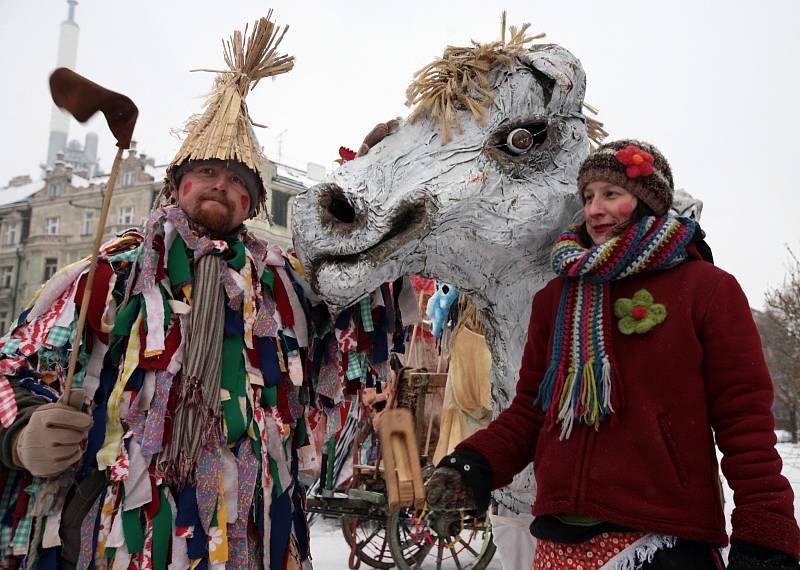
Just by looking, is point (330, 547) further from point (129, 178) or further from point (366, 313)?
point (129, 178)

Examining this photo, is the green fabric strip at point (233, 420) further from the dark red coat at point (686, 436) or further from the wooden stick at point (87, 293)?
the dark red coat at point (686, 436)

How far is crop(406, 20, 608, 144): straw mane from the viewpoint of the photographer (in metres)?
1.82

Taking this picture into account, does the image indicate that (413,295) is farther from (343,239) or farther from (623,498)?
(623,498)

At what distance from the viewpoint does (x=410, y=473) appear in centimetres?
138

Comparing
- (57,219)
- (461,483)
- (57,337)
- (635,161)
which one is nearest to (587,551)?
(461,483)

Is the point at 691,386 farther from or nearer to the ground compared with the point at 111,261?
nearer to the ground

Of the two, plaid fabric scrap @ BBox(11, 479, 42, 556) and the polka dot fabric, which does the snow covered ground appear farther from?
the polka dot fabric

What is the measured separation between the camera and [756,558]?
4.09ft

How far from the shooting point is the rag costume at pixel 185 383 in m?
1.85

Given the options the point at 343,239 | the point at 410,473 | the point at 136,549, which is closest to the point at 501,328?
the point at 343,239

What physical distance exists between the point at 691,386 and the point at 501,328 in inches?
25.1

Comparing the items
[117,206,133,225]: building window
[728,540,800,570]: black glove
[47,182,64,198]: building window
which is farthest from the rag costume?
[47,182,64,198]: building window

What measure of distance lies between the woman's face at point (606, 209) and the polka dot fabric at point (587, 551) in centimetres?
67

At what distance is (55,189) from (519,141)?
97.4 feet
